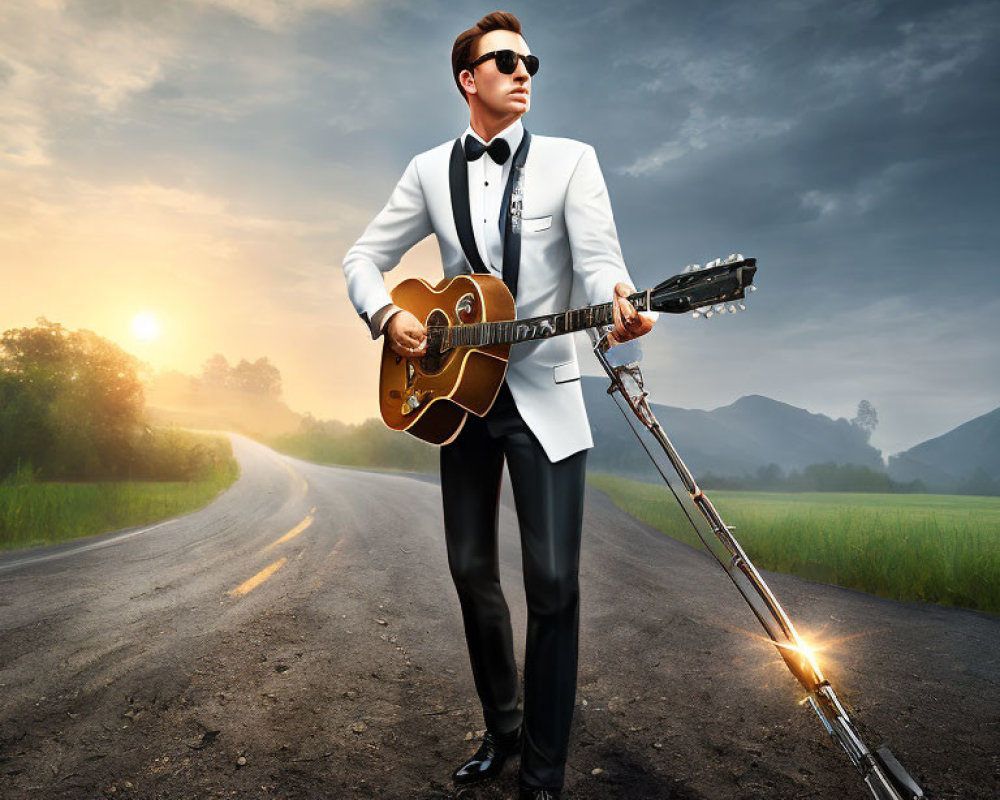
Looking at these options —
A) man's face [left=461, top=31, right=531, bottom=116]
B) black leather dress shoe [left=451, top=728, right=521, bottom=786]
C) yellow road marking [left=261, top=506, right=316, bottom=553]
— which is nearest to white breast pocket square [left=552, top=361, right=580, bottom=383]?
man's face [left=461, top=31, right=531, bottom=116]

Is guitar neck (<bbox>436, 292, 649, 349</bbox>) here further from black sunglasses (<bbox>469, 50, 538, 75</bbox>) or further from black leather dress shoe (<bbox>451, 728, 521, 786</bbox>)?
black leather dress shoe (<bbox>451, 728, 521, 786</bbox>)

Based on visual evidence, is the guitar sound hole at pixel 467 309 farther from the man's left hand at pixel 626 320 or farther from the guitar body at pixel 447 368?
the man's left hand at pixel 626 320

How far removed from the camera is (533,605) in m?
2.78

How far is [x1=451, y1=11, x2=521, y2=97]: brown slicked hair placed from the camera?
3.03 meters

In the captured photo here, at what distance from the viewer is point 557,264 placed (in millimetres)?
2977

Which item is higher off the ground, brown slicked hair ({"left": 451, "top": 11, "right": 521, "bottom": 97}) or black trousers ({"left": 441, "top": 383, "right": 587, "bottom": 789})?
brown slicked hair ({"left": 451, "top": 11, "right": 521, "bottom": 97})

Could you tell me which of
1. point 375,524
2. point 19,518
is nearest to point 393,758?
point 375,524

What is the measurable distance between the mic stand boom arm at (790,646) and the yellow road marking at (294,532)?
612 cm

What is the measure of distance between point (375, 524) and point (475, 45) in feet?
25.1

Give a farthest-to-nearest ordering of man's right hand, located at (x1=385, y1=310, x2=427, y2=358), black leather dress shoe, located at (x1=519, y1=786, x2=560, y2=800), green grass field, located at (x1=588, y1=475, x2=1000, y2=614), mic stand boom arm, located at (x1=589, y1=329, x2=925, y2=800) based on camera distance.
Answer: green grass field, located at (x1=588, y1=475, x2=1000, y2=614) → man's right hand, located at (x1=385, y1=310, x2=427, y2=358) → black leather dress shoe, located at (x1=519, y1=786, x2=560, y2=800) → mic stand boom arm, located at (x1=589, y1=329, x2=925, y2=800)

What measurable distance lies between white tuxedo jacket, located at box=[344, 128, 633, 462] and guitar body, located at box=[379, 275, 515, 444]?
107mm

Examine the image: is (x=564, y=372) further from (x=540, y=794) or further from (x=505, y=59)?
(x=540, y=794)

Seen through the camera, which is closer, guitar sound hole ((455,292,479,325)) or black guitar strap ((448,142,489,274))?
guitar sound hole ((455,292,479,325))

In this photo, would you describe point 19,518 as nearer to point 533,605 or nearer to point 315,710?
point 315,710
